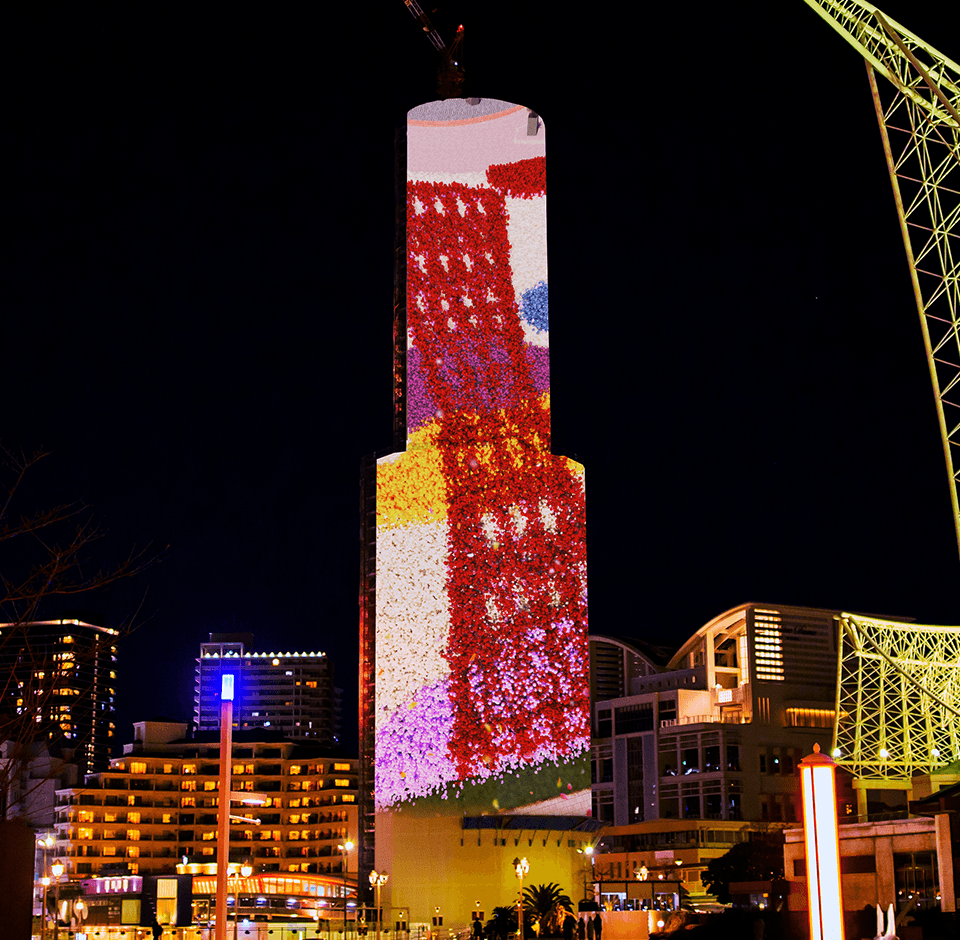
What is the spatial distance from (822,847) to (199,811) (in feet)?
445

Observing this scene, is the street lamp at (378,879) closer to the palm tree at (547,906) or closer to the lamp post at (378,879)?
the lamp post at (378,879)

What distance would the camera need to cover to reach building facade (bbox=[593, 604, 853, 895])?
10456cm

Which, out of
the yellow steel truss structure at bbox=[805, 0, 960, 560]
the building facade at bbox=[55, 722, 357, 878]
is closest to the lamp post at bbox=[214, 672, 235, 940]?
the yellow steel truss structure at bbox=[805, 0, 960, 560]

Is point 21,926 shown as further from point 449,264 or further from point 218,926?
point 449,264

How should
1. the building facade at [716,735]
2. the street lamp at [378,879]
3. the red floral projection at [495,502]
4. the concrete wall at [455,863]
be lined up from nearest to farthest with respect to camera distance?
the street lamp at [378,879], the concrete wall at [455,863], the red floral projection at [495,502], the building facade at [716,735]

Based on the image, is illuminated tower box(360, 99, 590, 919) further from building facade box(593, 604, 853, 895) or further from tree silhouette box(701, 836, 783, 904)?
building facade box(593, 604, 853, 895)

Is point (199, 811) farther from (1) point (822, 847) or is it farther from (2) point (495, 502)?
(1) point (822, 847)

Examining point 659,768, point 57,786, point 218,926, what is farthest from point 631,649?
point 218,926

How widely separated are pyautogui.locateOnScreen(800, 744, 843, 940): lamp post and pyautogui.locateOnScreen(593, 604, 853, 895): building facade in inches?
3812

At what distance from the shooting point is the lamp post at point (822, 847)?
318 inches

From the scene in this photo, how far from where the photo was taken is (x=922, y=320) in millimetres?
43906

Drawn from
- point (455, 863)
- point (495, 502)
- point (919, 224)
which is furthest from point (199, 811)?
point (919, 224)

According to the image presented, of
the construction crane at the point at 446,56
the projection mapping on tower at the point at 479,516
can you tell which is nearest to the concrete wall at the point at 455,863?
the projection mapping on tower at the point at 479,516

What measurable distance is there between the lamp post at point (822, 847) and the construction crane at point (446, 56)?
235ft
